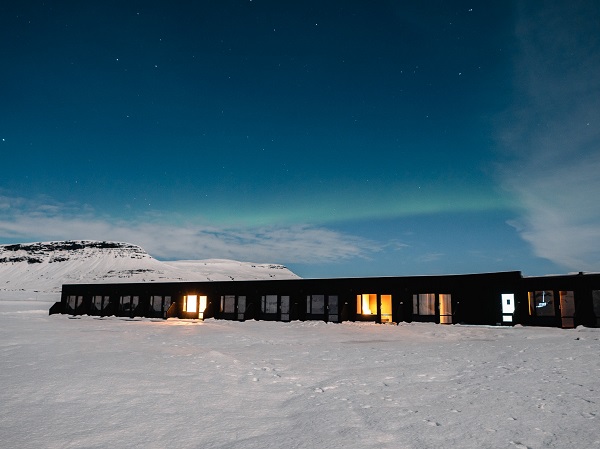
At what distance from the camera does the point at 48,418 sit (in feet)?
22.2

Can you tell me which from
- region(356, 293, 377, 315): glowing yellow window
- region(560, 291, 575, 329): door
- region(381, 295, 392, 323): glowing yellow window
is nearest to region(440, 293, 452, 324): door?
region(381, 295, 392, 323): glowing yellow window

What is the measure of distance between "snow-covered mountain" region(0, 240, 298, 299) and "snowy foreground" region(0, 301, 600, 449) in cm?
11555

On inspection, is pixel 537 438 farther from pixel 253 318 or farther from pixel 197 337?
pixel 253 318

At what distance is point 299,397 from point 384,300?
2171 centimetres

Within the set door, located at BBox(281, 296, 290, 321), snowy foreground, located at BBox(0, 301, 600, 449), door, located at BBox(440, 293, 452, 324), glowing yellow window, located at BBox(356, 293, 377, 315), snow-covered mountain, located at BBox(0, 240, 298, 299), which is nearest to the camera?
snowy foreground, located at BBox(0, 301, 600, 449)

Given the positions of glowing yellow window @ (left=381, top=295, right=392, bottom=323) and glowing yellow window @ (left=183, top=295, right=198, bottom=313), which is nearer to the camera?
glowing yellow window @ (left=381, top=295, right=392, bottom=323)

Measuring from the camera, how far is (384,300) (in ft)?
95.8

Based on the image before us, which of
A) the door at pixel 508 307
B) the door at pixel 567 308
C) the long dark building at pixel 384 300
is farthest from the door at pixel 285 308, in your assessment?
the door at pixel 567 308

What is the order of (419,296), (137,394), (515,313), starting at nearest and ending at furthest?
(137,394)
(515,313)
(419,296)

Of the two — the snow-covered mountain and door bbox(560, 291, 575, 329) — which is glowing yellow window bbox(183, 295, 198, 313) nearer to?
door bbox(560, 291, 575, 329)

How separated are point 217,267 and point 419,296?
494ft

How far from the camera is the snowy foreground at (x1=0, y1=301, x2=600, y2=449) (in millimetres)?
6027

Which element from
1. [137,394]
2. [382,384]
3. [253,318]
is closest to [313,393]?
[382,384]

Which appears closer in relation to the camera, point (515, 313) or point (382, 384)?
point (382, 384)
